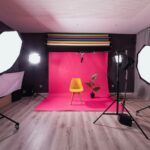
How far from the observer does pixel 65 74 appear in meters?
5.21

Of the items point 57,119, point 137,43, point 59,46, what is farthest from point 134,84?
point 57,119

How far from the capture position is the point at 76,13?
332cm

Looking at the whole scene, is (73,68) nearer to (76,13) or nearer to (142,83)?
(76,13)

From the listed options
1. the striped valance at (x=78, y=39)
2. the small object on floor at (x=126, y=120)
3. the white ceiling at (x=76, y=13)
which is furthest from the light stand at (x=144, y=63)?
the striped valance at (x=78, y=39)

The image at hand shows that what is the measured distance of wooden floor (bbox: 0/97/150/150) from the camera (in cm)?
203

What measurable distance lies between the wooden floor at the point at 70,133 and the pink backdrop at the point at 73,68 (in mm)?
1916

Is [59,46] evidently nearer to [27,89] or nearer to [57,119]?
[27,89]

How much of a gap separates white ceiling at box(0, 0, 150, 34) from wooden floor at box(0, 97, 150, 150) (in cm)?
233

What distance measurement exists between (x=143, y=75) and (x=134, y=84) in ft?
9.64

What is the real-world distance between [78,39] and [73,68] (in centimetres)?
108

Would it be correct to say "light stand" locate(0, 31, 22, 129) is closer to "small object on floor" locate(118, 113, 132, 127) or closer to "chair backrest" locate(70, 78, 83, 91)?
"small object on floor" locate(118, 113, 132, 127)

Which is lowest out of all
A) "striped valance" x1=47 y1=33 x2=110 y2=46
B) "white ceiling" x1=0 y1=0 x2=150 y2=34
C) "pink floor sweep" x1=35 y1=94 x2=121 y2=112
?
"pink floor sweep" x1=35 y1=94 x2=121 y2=112

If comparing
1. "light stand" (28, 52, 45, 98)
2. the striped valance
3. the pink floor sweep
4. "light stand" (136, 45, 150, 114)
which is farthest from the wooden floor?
the striped valance

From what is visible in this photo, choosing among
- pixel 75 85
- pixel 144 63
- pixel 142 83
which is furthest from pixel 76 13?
pixel 142 83
